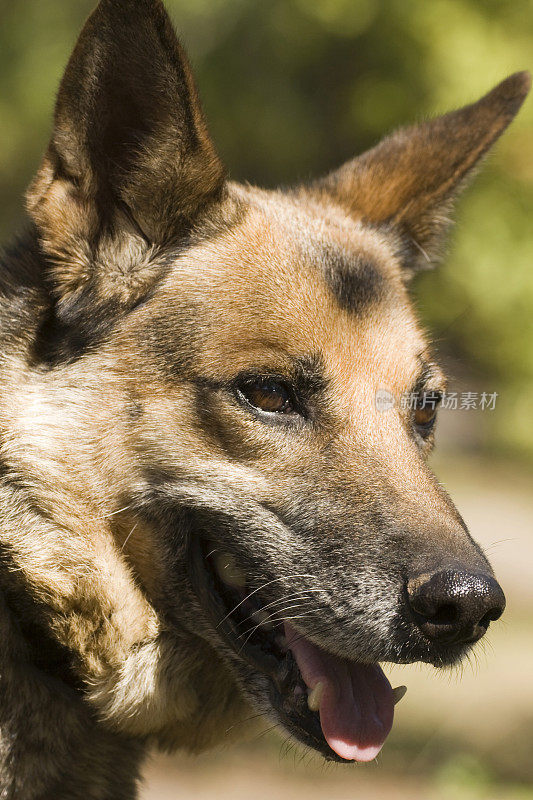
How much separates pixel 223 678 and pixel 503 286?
530 centimetres

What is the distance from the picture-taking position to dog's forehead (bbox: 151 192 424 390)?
9.62 feet

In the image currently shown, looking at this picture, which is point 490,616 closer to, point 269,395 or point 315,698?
point 315,698

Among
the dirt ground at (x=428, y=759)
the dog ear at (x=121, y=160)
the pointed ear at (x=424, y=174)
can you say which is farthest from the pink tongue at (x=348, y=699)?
the pointed ear at (x=424, y=174)

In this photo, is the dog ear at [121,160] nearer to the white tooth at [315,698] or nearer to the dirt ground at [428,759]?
the white tooth at [315,698]

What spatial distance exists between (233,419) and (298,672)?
2.58 ft

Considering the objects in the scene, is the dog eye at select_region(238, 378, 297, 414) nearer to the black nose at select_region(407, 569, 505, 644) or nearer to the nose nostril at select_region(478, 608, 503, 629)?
the black nose at select_region(407, 569, 505, 644)

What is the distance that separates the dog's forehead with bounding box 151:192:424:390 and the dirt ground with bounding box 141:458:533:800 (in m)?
1.88

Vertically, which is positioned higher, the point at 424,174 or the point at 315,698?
the point at 424,174

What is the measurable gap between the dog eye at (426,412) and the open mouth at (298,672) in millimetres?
894

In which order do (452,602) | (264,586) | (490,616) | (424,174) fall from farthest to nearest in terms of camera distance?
(424,174), (264,586), (490,616), (452,602)

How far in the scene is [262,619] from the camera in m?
2.86

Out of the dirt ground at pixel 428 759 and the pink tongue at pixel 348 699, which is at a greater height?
the pink tongue at pixel 348 699

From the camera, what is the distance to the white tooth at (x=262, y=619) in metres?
2.80

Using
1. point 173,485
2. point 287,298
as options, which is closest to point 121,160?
point 287,298
